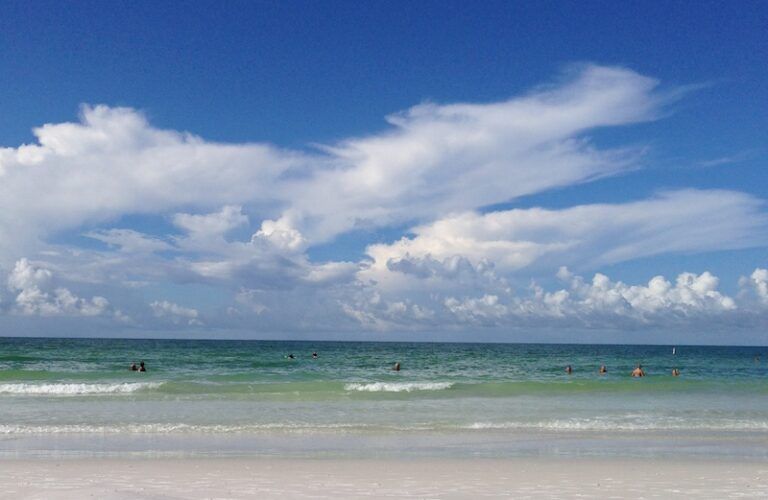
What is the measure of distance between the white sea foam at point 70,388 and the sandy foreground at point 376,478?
1750 cm

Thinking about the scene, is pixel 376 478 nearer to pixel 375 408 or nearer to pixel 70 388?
pixel 375 408

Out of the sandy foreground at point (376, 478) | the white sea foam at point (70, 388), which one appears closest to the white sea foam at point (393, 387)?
the white sea foam at point (70, 388)

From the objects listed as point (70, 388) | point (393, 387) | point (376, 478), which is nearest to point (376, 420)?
point (376, 478)

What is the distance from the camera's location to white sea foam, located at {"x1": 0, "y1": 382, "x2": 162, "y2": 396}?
28978 millimetres

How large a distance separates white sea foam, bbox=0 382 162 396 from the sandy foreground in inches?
689

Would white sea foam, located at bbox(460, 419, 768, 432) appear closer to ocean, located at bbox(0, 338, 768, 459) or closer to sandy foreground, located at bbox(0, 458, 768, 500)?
ocean, located at bbox(0, 338, 768, 459)

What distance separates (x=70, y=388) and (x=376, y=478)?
2347 centimetres

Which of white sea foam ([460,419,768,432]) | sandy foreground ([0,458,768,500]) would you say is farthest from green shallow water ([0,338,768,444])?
sandy foreground ([0,458,768,500])

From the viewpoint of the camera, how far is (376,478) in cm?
1155

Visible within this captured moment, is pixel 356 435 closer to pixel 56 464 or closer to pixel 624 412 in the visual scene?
pixel 56 464

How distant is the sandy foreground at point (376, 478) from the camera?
10.3m

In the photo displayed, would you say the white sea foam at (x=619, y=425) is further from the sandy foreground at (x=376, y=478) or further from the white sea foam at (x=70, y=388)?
the white sea foam at (x=70, y=388)

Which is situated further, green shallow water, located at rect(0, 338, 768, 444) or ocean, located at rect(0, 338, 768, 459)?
green shallow water, located at rect(0, 338, 768, 444)

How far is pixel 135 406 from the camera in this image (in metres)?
22.5
